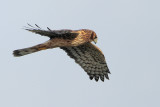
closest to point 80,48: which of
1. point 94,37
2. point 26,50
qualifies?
point 94,37

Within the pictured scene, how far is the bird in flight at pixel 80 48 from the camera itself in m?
14.1

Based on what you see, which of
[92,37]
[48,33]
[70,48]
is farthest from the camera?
[70,48]

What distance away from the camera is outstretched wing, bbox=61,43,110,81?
16.1 m

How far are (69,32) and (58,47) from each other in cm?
94

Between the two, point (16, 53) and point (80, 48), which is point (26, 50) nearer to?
point (16, 53)

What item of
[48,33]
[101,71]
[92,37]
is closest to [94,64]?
[101,71]

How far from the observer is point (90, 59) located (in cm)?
1642

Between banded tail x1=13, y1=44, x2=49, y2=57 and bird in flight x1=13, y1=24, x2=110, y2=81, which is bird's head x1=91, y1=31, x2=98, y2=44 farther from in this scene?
banded tail x1=13, y1=44, x2=49, y2=57

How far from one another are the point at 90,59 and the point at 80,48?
1.85 feet

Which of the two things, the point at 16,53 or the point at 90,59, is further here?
the point at 90,59

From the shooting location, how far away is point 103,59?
16.4 m

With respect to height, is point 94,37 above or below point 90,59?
above

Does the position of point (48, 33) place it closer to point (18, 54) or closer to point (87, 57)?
point (18, 54)

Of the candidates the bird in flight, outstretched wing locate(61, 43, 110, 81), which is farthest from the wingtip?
outstretched wing locate(61, 43, 110, 81)
